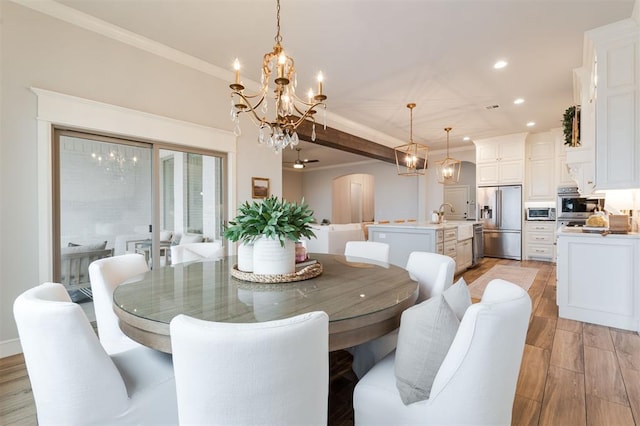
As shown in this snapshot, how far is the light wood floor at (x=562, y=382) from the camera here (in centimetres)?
161

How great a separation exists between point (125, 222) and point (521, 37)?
175 inches

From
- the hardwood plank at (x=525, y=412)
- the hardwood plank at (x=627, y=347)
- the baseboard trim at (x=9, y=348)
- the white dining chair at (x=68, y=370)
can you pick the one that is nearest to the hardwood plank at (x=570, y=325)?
the hardwood plank at (x=627, y=347)

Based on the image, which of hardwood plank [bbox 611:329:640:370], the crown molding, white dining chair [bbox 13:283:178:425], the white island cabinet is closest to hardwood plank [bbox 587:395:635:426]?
hardwood plank [bbox 611:329:640:370]

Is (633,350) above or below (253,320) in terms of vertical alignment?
below

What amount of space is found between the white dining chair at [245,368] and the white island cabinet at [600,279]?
3451mm

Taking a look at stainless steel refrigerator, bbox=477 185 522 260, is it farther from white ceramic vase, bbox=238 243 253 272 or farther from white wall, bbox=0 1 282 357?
white wall, bbox=0 1 282 357

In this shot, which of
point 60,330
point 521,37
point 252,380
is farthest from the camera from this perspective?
point 521,37

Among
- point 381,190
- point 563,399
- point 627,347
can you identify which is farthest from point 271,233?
point 381,190

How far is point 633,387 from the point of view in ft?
6.12

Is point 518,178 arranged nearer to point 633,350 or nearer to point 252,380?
point 633,350

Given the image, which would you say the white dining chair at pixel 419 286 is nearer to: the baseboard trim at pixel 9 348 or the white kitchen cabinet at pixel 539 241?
the baseboard trim at pixel 9 348

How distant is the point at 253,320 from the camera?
104cm

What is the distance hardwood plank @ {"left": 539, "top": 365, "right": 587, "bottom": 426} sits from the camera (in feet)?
5.20

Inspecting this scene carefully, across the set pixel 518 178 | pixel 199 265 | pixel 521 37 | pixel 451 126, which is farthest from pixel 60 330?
pixel 518 178
